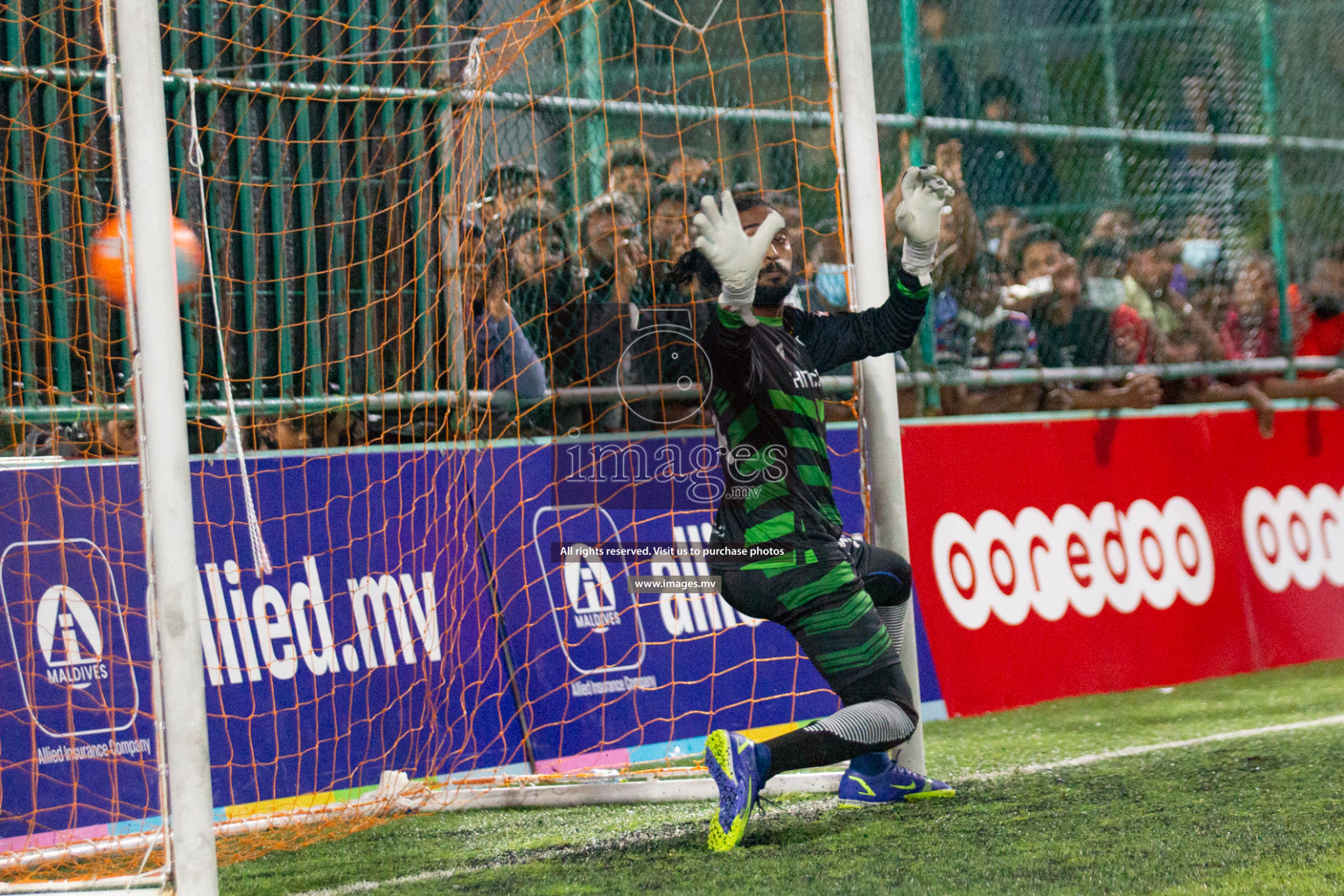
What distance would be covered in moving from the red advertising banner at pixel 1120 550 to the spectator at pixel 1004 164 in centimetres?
128

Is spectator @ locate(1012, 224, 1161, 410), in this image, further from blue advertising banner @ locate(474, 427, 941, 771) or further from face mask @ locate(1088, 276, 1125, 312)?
blue advertising banner @ locate(474, 427, 941, 771)

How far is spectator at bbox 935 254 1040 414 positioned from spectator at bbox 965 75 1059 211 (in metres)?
0.38

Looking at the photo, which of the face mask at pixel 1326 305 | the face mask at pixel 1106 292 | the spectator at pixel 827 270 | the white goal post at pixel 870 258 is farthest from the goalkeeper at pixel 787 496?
the face mask at pixel 1326 305

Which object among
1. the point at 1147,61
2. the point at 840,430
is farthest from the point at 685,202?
the point at 1147,61

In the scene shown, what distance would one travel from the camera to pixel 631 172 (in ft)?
20.7

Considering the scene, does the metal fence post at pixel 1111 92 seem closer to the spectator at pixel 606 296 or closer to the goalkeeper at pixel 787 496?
the spectator at pixel 606 296

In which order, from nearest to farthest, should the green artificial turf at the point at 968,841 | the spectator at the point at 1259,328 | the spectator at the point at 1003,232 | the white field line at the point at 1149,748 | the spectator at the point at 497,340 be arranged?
the green artificial turf at the point at 968,841 < the white field line at the point at 1149,748 < the spectator at the point at 497,340 < the spectator at the point at 1003,232 < the spectator at the point at 1259,328

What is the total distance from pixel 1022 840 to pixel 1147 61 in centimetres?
624

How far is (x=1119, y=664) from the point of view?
285 inches

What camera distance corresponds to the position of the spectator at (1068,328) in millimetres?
7582

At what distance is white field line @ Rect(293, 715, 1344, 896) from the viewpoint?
13.1 feet

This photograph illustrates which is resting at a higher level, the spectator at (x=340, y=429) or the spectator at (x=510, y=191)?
the spectator at (x=510, y=191)

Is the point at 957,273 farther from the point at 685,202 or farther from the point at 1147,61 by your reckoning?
the point at 1147,61

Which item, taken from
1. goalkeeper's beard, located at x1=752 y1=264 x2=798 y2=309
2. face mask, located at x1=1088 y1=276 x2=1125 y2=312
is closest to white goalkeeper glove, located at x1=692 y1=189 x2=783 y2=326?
goalkeeper's beard, located at x1=752 y1=264 x2=798 y2=309
